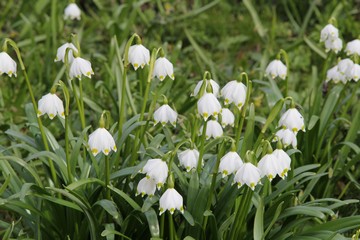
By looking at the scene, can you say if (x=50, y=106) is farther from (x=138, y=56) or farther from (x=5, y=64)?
(x=138, y=56)

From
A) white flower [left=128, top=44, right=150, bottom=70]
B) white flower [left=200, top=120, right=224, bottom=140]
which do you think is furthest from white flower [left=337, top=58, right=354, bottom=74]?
white flower [left=128, top=44, right=150, bottom=70]

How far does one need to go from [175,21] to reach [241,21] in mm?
652

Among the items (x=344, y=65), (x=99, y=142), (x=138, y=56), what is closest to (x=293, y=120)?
(x=138, y=56)

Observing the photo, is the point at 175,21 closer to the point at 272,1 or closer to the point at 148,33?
the point at 148,33

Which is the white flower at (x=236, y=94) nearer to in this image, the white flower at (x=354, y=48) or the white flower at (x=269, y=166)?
the white flower at (x=269, y=166)

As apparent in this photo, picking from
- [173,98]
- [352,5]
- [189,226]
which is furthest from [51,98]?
[352,5]

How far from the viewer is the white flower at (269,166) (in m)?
2.71

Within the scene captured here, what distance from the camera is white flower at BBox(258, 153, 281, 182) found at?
8.88 feet

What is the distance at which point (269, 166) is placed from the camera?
2707mm

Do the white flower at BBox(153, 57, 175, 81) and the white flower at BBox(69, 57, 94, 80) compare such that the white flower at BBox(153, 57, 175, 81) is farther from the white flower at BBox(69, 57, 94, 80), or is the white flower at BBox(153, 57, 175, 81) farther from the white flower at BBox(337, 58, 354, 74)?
the white flower at BBox(337, 58, 354, 74)

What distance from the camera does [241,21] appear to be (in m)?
6.59

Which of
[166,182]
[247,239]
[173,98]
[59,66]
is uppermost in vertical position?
[59,66]

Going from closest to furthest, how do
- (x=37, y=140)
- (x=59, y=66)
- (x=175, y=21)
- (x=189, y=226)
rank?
(x=189, y=226), (x=37, y=140), (x=59, y=66), (x=175, y=21)

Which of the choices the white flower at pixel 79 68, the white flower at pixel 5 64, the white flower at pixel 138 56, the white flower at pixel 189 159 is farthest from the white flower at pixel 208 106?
the white flower at pixel 5 64
